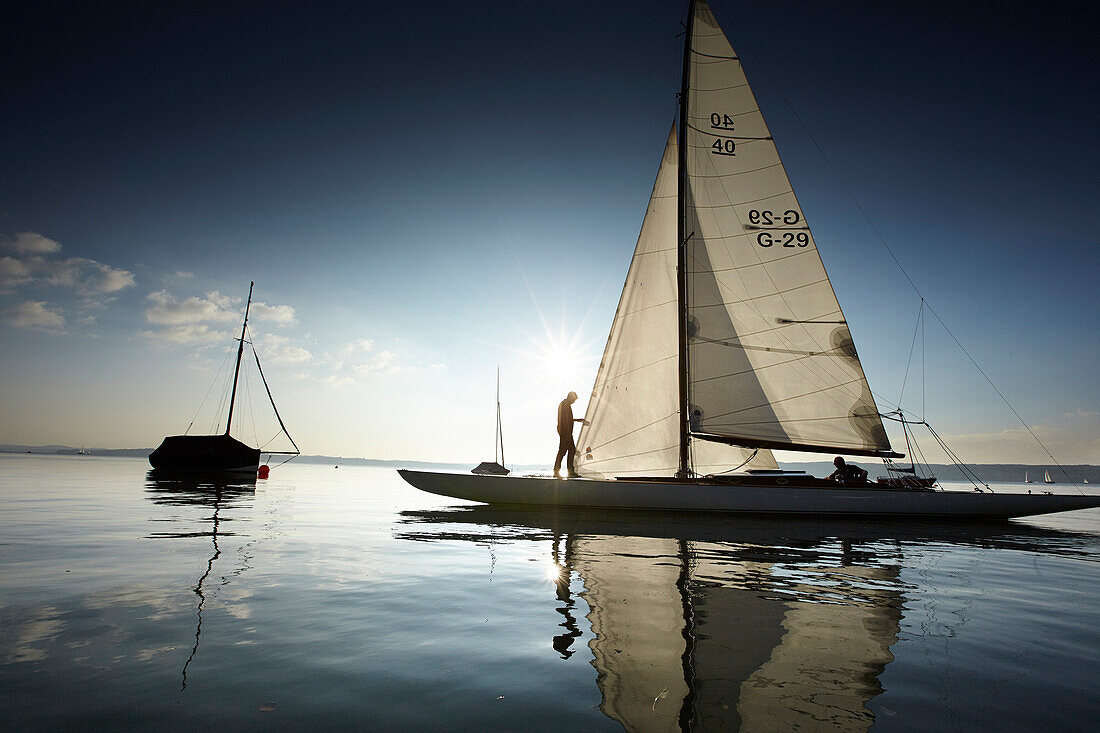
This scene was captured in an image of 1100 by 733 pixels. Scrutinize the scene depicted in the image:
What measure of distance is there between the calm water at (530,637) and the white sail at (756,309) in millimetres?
7364

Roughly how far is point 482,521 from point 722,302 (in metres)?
10.3

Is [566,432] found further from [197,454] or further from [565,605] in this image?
[197,454]

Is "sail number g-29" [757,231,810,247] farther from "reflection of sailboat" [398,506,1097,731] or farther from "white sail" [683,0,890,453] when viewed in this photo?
"reflection of sailboat" [398,506,1097,731]

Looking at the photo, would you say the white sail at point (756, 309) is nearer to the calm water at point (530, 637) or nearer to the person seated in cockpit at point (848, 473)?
the person seated in cockpit at point (848, 473)

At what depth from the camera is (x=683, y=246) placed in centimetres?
1755

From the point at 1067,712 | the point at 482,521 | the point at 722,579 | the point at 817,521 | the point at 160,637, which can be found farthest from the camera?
the point at 817,521

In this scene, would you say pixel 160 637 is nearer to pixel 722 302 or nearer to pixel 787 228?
pixel 722 302

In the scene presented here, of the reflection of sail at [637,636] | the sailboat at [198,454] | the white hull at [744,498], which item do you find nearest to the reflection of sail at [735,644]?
the reflection of sail at [637,636]

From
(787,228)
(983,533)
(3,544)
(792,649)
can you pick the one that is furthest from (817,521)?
(3,544)

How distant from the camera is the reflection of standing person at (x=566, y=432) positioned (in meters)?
16.3

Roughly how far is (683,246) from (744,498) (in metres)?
8.22

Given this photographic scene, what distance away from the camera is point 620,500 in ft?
49.2

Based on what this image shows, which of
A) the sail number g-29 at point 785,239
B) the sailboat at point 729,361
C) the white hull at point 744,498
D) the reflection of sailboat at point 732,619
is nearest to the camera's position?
the reflection of sailboat at point 732,619

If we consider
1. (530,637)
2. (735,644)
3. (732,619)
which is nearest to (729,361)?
(732,619)
